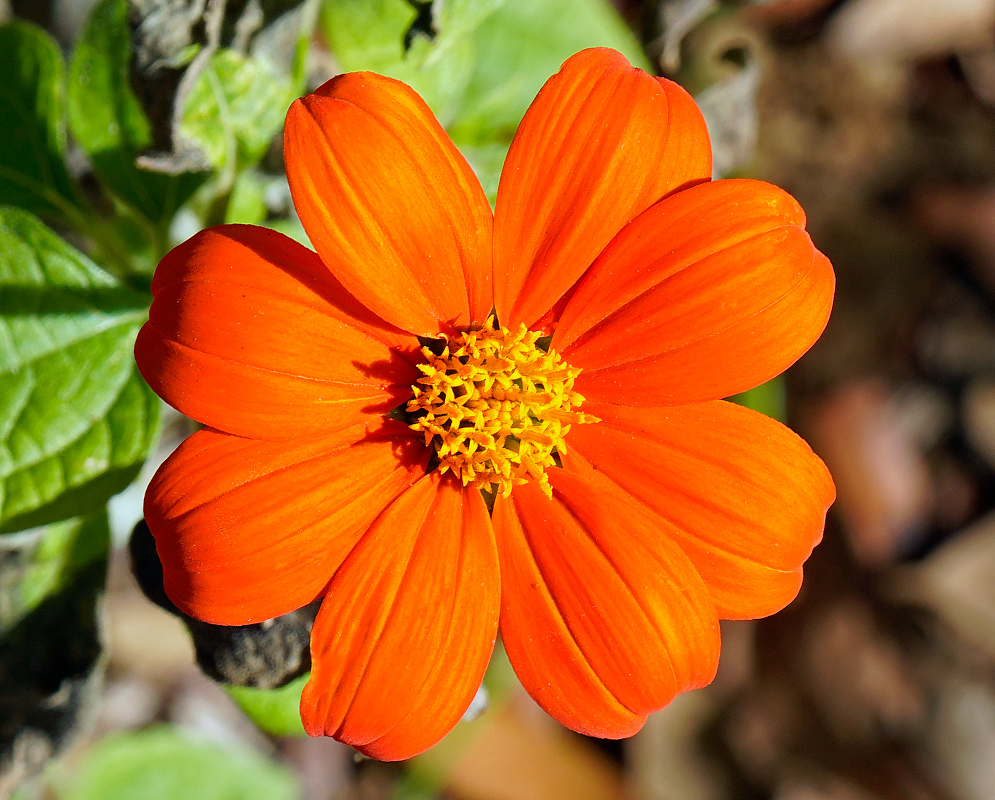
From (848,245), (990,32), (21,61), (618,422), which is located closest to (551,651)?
(618,422)

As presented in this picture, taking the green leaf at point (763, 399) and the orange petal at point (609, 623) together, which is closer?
the orange petal at point (609, 623)

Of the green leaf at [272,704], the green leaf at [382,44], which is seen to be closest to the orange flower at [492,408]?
the green leaf at [272,704]

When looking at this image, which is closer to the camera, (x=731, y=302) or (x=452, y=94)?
(x=731, y=302)

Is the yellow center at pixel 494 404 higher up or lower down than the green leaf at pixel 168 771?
higher up

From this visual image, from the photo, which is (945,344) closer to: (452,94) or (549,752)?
(549,752)

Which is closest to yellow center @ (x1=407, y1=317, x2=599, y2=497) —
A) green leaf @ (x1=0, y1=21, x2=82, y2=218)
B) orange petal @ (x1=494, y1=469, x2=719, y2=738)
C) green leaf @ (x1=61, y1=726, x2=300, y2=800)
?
orange petal @ (x1=494, y1=469, x2=719, y2=738)

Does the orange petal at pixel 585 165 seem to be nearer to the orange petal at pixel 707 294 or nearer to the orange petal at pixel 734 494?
the orange petal at pixel 707 294
